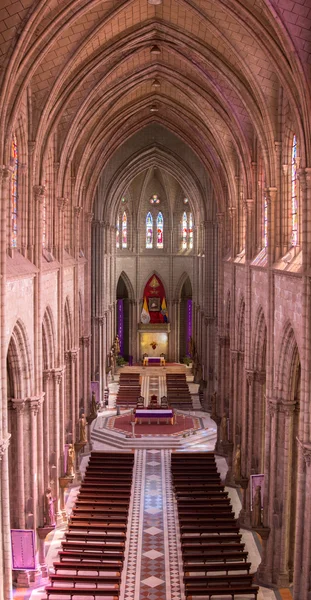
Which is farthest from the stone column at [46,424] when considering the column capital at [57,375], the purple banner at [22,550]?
the purple banner at [22,550]

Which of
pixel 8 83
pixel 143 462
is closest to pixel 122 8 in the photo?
pixel 8 83

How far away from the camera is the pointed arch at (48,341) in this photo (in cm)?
2689

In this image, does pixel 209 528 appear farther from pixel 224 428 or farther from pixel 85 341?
pixel 85 341

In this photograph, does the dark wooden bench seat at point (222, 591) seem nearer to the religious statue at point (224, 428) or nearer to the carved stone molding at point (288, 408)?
the carved stone molding at point (288, 408)

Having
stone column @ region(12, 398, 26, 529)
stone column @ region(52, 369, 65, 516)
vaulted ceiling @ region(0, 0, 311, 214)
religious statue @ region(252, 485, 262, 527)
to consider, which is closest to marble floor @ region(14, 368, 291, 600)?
stone column @ region(52, 369, 65, 516)

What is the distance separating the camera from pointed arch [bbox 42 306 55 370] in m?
26.9

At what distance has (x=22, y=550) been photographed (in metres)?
20.5

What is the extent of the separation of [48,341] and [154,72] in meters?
15.3

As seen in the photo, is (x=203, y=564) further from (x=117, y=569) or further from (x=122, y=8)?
(x=122, y=8)

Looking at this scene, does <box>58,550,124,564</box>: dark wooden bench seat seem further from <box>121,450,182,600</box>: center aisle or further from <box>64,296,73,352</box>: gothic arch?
<box>64,296,73,352</box>: gothic arch

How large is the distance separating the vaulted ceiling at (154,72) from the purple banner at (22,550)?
10889 mm

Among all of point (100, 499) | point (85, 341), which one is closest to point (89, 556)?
point (100, 499)

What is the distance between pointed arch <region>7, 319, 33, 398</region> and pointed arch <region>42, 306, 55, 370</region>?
398cm

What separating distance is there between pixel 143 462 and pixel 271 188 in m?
17.3
